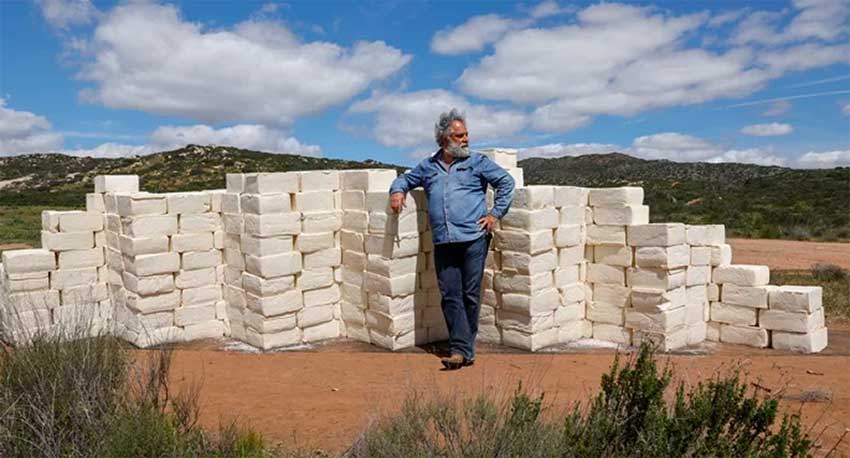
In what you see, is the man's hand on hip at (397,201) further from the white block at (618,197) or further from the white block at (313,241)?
the white block at (618,197)

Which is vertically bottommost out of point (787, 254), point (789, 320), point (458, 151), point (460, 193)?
point (787, 254)

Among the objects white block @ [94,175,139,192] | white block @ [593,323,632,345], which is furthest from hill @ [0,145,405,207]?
white block @ [593,323,632,345]

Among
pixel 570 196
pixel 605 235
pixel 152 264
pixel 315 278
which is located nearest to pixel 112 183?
pixel 152 264

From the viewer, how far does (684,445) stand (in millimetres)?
3338

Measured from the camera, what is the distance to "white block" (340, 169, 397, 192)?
6.84 metres

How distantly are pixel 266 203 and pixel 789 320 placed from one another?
5557 millimetres

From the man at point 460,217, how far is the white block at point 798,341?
3.25 meters

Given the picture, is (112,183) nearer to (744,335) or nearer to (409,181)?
(409,181)

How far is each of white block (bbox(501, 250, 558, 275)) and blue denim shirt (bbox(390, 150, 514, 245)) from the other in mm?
550

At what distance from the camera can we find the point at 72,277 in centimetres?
743

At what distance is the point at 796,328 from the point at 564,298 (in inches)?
93.6

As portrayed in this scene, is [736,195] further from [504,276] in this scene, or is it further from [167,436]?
[167,436]

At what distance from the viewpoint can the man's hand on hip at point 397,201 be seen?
630cm

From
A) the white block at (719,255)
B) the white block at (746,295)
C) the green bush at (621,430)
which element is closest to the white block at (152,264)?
the green bush at (621,430)
